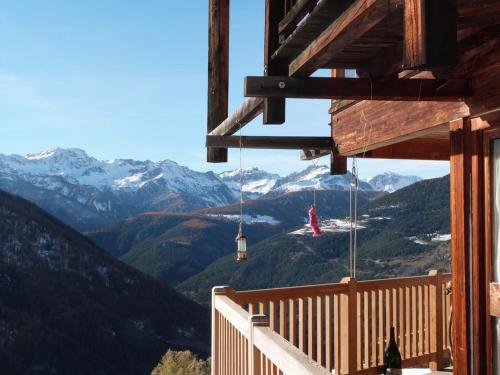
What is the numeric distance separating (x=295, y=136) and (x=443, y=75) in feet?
9.42

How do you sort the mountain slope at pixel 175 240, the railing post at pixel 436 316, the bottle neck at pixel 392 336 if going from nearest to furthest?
the bottle neck at pixel 392 336 → the railing post at pixel 436 316 → the mountain slope at pixel 175 240

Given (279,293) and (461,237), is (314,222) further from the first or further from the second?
(461,237)

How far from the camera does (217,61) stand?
17.4ft

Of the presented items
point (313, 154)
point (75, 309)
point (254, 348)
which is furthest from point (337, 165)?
point (75, 309)

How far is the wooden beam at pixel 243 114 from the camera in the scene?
3611 millimetres

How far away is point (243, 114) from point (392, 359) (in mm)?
2925

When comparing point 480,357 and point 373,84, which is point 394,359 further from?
point 373,84

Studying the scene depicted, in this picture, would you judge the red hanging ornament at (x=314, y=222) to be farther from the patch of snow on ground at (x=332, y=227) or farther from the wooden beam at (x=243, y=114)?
the patch of snow on ground at (x=332, y=227)

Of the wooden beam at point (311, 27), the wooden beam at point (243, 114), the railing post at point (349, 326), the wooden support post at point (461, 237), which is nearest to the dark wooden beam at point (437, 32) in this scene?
the wooden beam at point (311, 27)

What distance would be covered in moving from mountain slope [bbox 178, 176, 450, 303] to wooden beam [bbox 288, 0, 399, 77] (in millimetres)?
84742

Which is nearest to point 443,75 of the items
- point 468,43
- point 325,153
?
point 468,43

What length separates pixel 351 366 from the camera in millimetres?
5293

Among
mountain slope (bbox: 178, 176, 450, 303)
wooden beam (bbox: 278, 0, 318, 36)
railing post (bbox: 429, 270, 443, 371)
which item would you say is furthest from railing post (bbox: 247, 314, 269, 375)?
mountain slope (bbox: 178, 176, 450, 303)

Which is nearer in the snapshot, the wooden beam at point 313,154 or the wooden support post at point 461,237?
the wooden support post at point 461,237
